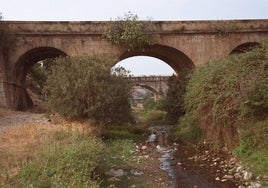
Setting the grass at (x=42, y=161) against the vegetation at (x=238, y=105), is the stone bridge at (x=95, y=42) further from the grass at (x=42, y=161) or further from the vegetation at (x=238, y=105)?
the grass at (x=42, y=161)

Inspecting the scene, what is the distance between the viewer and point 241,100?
9.89 meters

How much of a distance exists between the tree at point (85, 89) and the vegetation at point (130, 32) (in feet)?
16.8

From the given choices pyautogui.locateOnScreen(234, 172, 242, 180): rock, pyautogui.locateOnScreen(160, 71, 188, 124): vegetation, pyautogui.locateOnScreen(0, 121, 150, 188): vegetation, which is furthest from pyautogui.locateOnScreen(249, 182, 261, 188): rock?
pyautogui.locateOnScreen(160, 71, 188, 124): vegetation

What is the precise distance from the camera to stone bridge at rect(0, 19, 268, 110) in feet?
63.8

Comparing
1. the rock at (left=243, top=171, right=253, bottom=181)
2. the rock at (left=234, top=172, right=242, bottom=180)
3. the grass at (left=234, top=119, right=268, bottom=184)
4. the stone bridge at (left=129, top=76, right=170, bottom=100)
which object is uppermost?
the stone bridge at (left=129, top=76, right=170, bottom=100)

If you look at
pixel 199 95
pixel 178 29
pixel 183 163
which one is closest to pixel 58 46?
pixel 178 29

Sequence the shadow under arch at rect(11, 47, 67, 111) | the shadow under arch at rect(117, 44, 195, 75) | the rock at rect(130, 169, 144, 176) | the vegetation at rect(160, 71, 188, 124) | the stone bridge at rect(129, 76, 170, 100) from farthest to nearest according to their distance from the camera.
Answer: the stone bridge at rect(129, 76, 170, 100), the shadow under arch at rect(117, 44, 195, 75), the shadow under arch at rect(11, 47, 67, 111), the vegetation at rect(160, 71, 188, 124), the rock at rect(130, 169, 144, 176)

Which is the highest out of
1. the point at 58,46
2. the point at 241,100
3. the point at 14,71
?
the point at 58,46

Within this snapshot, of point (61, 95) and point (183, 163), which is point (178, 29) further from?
point (183, 163)

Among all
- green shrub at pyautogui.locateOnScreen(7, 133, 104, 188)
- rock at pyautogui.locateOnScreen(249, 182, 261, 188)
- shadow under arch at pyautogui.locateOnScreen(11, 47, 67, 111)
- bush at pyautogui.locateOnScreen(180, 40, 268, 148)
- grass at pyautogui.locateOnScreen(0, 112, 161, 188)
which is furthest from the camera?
shadow under arch at pyautogui.locateOnScreen(11, 47, 67, 111)

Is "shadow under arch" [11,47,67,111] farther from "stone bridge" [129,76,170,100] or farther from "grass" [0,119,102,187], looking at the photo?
"stone bridge" [129,76,170,100]

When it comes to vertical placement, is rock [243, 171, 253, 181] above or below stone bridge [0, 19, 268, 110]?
below

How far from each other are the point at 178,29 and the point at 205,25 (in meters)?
1.63

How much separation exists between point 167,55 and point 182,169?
42.7ft
